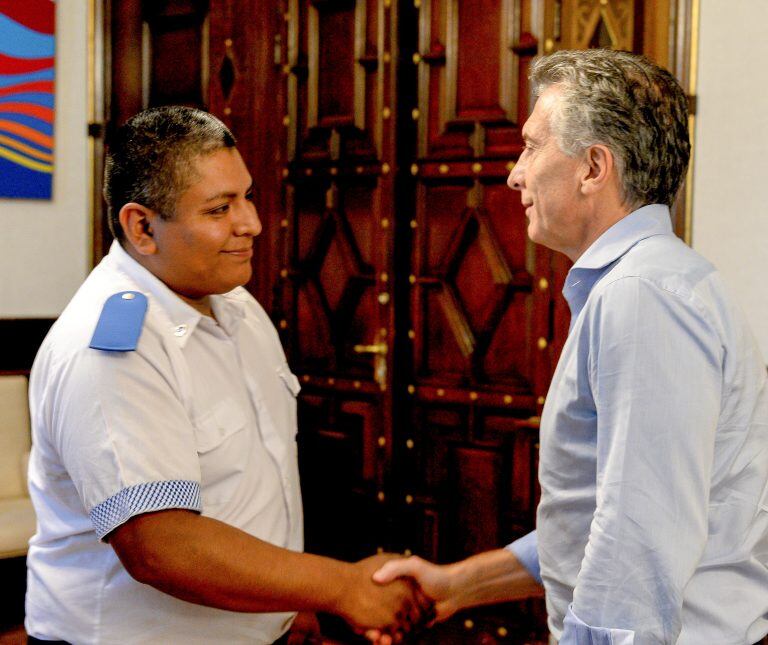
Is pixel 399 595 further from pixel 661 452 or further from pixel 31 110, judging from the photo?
pixel 31 110

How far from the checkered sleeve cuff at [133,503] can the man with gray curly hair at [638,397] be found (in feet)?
1.99

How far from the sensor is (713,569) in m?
1.33

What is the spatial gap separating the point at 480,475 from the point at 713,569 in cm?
242

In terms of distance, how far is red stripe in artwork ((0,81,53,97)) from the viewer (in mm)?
4492

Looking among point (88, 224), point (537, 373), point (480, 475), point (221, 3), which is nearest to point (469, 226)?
point (537, 373)

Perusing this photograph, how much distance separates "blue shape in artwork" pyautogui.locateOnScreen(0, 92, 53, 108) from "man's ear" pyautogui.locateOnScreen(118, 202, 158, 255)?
3.02 metres

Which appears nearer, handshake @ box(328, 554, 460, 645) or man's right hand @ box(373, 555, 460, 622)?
→ handshake @ box(328, 554, 460, 645)

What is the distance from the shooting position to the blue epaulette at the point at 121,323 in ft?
5.34

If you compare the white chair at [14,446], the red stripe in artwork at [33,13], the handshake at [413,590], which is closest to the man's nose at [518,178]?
the handshake at [413,590]

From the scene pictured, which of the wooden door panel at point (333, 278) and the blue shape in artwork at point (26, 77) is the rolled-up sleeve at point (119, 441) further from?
the blue shape in artwork at point (26, 77)

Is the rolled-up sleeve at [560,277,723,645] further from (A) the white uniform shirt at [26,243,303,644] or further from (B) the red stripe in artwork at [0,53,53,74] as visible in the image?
(B) the red stripe in artwork at [0,53,53,74]

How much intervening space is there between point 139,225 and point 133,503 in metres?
0.57

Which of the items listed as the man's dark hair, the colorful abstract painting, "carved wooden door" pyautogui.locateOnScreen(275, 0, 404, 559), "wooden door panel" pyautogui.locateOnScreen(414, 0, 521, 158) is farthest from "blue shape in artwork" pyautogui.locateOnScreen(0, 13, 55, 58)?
the man's dark hair

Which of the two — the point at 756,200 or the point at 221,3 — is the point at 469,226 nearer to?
the point at 756,200
